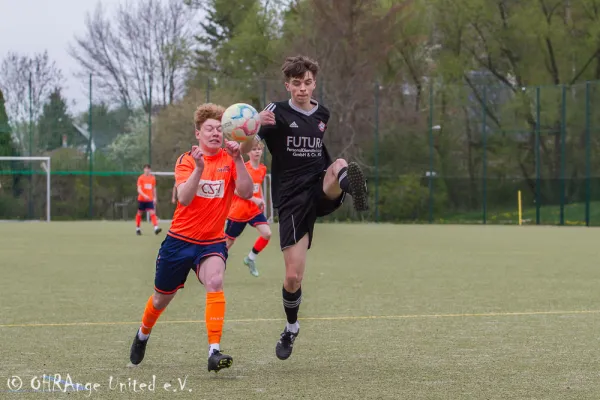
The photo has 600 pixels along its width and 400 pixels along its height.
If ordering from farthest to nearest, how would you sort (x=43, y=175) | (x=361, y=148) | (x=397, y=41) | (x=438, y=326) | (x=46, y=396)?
(x=397, y=41) < (x=361, y=148) < (x=43, y=175) < (x=438, y=326) < (x=46, y=396)

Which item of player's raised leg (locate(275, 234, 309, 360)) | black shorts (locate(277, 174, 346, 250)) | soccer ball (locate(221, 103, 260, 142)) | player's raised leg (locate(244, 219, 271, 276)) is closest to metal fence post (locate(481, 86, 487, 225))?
player's raised leg (locate(244, 219, 271, 276))

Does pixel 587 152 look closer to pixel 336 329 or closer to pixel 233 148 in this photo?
pixel 336 329

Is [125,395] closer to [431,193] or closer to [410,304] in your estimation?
[410,304]

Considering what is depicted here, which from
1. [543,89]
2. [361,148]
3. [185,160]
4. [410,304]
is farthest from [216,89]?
[185,160]

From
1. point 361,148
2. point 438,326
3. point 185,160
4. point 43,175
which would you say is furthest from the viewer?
point 361,148

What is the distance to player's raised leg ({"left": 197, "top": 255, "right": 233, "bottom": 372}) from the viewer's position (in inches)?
247

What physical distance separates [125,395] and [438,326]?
13.1 ft

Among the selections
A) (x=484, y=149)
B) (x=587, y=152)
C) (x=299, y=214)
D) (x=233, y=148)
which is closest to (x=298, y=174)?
(x=299, y=214)

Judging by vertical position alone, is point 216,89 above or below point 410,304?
above

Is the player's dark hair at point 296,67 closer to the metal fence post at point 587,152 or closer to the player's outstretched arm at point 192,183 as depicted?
the player's outstretched arm at point 192,183

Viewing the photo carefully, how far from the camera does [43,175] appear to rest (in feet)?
126

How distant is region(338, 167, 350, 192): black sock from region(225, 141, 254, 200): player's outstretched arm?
2.72 ft

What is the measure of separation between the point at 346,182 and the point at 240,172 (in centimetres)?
99

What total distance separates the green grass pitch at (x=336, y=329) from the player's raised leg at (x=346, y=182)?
1.15 m
